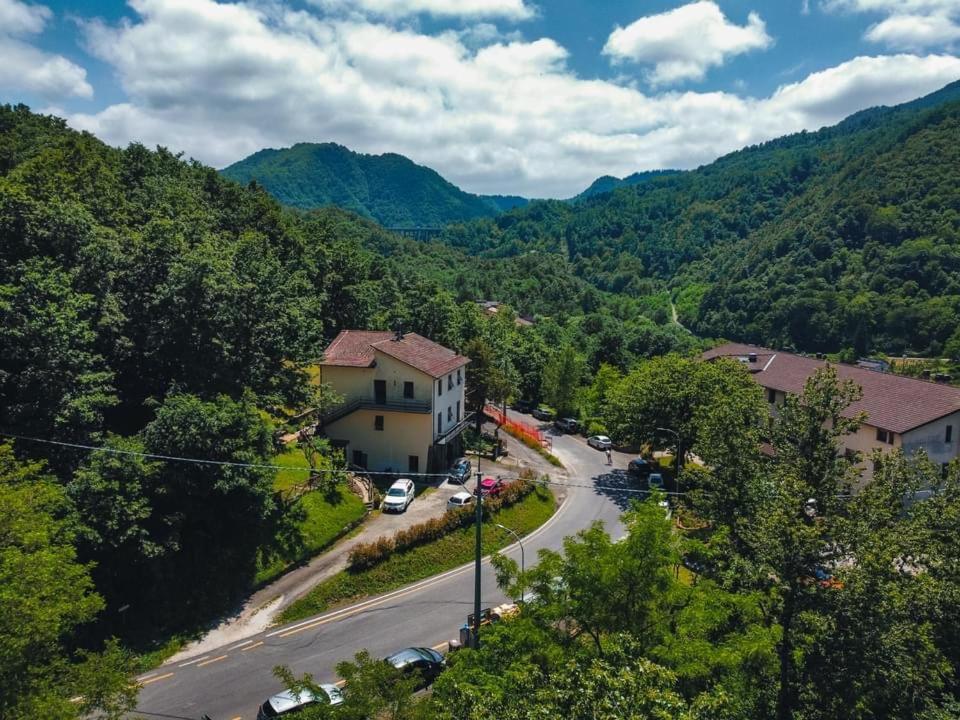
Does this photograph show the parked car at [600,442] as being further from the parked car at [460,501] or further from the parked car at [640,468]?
the parked car at [460,501]

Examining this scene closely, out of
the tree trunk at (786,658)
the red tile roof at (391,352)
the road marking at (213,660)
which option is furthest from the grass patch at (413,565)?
the tree trunk at (786,658)

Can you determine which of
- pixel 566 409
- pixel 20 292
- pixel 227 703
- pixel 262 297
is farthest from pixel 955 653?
pixel 566 409

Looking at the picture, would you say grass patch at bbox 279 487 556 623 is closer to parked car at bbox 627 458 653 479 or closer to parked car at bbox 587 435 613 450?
parked car at bbox 627 458 653 479

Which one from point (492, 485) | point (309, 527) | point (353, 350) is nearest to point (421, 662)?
point (309, 527)

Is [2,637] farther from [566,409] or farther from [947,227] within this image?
[947,227]

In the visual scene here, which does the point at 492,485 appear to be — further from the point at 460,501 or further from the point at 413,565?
the point at 413,565

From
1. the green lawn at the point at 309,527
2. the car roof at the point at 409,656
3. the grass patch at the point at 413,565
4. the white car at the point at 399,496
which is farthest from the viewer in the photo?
the white car at the point at 399,496
